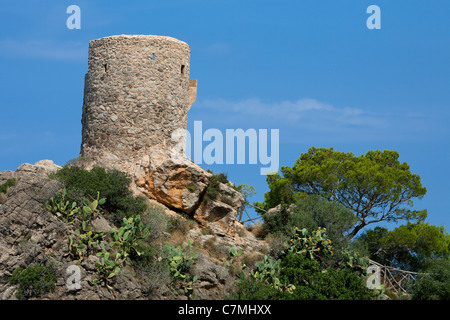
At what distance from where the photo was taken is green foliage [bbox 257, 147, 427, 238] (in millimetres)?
32375

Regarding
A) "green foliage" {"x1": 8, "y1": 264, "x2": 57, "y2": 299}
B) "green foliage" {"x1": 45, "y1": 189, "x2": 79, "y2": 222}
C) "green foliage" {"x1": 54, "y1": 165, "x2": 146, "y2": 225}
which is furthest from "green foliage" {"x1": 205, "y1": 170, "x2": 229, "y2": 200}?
"green foliage" {"x1": 8, "y1": 264, "x2": 57, "y2": 299}

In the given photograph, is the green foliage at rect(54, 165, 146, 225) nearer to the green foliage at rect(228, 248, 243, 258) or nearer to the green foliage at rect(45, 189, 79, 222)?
the green foliage at rect(45, 189, 79, 222)

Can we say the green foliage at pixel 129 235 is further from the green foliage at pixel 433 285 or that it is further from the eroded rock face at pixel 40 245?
the green foliage at pixel 433 285

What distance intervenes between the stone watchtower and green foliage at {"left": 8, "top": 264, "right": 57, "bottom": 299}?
6.79 metres

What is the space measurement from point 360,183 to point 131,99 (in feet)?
39.8

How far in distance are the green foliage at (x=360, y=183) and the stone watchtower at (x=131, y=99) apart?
8.75m

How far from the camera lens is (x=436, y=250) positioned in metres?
31.9

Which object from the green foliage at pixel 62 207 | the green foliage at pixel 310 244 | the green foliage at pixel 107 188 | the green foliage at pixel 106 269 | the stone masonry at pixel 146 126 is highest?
the stone masonry at pixel 146 126

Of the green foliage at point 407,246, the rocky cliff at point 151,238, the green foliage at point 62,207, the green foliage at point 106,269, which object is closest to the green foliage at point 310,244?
the rocky cliff at point 151,238

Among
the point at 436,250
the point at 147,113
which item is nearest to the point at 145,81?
the point at 147,113

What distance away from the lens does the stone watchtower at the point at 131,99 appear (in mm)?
25938

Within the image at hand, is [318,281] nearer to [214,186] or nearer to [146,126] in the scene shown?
[214,186]
